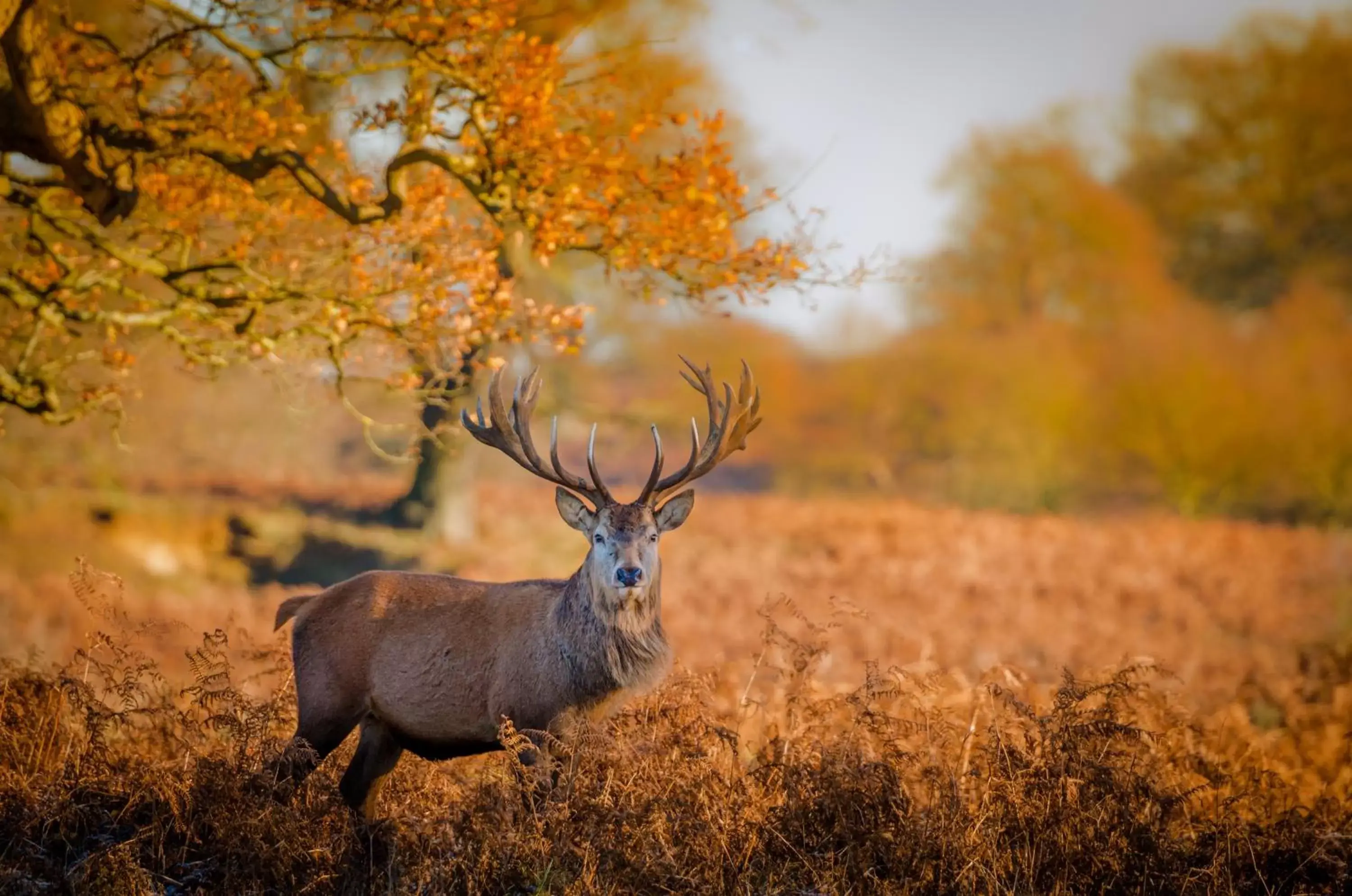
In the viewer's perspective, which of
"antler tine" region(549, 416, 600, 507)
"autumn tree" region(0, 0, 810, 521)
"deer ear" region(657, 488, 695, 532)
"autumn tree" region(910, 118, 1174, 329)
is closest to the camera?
"antler tine" region(549, 416, 600, 507)

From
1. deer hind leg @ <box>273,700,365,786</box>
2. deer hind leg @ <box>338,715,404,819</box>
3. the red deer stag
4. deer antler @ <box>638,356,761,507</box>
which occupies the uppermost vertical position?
deer antler @ <box>638,356,761,507</box>

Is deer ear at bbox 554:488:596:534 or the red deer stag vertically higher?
deer ear at bbox 554:488:596:534

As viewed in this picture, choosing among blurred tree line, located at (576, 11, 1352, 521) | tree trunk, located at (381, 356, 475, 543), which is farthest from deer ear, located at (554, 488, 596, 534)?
blurred tree line, located at (576, 11, 1352, 521)

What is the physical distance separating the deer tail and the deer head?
1.32 meters

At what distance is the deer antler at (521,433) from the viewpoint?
613cm

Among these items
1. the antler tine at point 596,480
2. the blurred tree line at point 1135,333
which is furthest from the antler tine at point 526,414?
the blurred tree line at point 1135,333

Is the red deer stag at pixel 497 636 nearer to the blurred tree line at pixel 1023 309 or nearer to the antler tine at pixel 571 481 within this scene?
the antler tine at pixel 571 481

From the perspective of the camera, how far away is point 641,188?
867cm

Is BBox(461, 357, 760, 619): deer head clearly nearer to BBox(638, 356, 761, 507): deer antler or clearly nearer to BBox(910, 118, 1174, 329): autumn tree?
BBox(638, 356, 761, 507): deer antler

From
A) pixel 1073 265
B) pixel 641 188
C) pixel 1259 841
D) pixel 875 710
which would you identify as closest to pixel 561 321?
pixel 641 188

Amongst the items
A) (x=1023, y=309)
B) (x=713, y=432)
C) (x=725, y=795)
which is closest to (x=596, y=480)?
(x=713, y=432)

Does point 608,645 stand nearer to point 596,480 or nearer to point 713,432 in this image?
point 596,480

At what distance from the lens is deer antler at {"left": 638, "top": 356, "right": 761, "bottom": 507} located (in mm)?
5949

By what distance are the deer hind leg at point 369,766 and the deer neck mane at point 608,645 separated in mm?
1150
